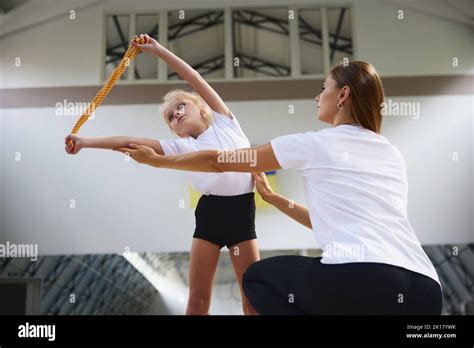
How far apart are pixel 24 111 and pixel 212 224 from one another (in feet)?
4.49

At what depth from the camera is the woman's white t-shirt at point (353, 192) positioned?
3.69ft

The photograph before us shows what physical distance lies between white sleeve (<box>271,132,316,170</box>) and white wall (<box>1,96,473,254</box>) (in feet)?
3.49

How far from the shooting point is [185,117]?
1942mm

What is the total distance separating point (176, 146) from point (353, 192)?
2.72ft

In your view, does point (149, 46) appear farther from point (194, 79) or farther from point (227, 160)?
point (227, 160)

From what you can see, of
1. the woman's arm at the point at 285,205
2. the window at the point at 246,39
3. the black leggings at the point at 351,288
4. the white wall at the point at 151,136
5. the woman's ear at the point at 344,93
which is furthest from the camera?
the white wall at the point at 151,136

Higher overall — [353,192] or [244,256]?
[353,192]

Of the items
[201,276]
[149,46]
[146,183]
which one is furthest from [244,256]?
[146,183]

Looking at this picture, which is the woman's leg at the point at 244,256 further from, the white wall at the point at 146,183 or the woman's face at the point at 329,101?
the woman's face at the point at 329,101

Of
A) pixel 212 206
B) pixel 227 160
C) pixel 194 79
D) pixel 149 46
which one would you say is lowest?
pixel 212 206

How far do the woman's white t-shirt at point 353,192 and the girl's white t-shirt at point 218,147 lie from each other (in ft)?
1.98

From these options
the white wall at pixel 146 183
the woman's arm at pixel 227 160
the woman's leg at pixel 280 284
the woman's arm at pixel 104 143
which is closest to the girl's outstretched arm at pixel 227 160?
the woman's arm at pixel 227 160

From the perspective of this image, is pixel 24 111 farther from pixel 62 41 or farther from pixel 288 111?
pixel 288 111

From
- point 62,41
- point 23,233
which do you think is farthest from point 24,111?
point 23,233
